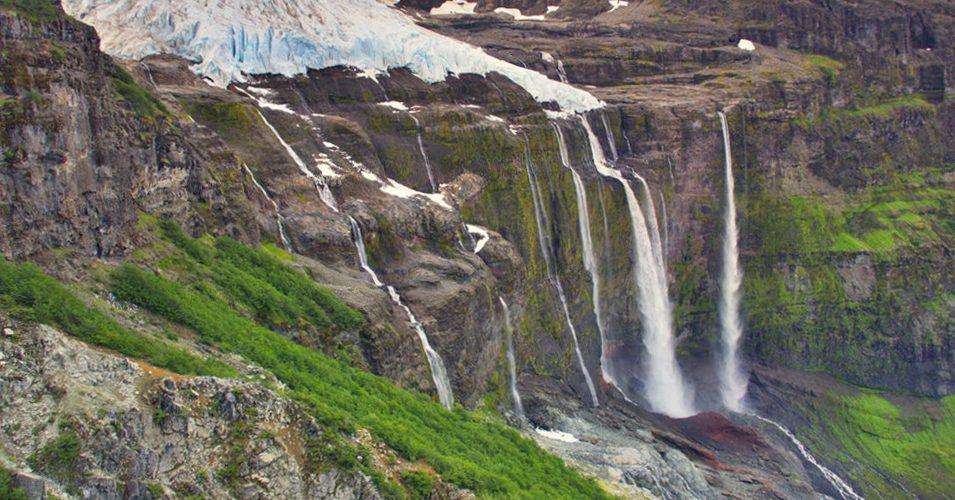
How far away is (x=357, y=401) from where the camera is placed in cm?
2762

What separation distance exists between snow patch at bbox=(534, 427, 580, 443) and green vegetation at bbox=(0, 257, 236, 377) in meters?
23.0

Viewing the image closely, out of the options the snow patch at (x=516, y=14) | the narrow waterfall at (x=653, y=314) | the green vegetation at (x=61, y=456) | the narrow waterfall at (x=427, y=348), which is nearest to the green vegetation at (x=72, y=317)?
the green vegetation at (x=61, y=456)

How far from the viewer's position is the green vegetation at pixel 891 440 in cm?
6162

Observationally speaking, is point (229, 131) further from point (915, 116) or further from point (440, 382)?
point (915, 116)

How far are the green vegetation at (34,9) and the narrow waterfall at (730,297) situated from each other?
5519 centimetres

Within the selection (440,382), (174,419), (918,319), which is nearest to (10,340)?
(174,419)

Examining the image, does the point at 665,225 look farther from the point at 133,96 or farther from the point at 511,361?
the point at 133,96

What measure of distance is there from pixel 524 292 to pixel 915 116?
51.4 meters

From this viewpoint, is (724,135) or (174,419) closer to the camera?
(174,419)

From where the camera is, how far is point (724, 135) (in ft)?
242

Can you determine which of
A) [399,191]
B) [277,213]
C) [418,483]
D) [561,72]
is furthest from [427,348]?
[561,72]

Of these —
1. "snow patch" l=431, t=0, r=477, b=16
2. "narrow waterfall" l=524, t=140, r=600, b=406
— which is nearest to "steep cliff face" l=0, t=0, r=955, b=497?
"narrow waterfall" l=524, t=140, r=600, b=406

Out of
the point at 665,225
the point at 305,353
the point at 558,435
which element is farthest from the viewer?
the point at 665,225

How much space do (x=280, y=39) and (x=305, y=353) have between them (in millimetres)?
30263
